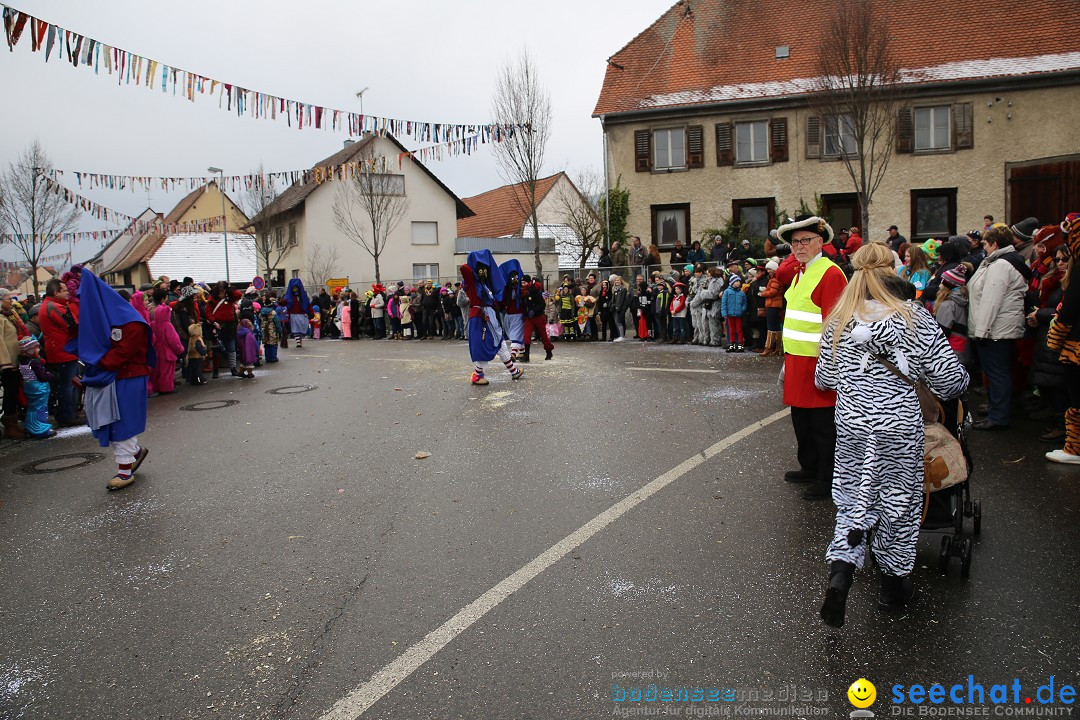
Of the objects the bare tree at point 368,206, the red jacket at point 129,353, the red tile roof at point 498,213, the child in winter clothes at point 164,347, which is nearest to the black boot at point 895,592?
the red jacket at point 129,353

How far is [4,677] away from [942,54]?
30.8 m

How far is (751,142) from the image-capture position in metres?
27.7

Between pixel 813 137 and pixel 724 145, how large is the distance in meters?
3.09

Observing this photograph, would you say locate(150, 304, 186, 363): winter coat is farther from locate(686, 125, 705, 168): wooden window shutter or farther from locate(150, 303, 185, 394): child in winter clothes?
locate(686, 125, 705, 168): wooden window shutter

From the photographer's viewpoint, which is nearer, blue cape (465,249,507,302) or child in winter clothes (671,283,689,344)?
blue cape (465,249,507,302)

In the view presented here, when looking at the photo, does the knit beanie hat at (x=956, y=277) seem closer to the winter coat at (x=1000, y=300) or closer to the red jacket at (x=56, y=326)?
the winter coat at (x=1000, y=300)

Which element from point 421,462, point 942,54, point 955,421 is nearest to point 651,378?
point 421,462

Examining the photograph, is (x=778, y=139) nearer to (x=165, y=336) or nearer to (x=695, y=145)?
(x=695, y=145)

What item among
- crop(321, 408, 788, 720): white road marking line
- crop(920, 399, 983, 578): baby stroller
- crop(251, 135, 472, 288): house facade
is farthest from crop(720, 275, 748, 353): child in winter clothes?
crop(251, 135, 472, 288): house facade

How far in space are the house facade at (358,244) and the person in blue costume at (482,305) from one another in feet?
98.7

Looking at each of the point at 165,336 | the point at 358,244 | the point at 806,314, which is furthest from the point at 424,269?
the point at 806,314

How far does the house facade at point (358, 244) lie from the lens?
4138 centimetres

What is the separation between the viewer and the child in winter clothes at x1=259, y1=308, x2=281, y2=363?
16938 millimetres

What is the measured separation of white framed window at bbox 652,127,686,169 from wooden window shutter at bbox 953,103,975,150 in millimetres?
9142
